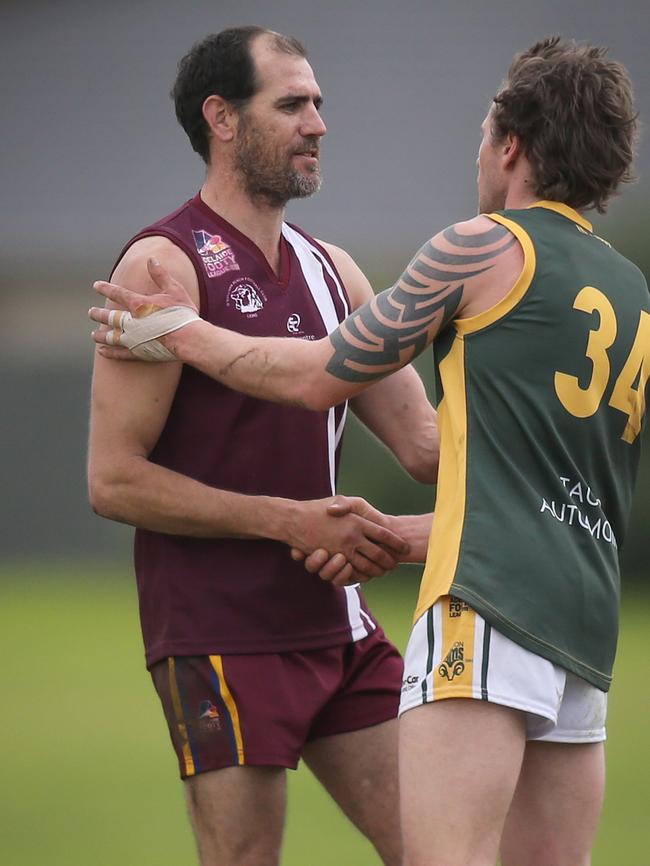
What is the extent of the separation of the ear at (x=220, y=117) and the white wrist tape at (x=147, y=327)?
2.35 ft

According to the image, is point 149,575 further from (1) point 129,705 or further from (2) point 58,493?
(2) point 58,493

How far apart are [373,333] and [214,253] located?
0.78 m

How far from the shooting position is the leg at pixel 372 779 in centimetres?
382

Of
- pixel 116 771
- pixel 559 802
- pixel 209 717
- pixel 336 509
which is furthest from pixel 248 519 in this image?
pixel 116 771

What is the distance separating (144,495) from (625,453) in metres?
1.18

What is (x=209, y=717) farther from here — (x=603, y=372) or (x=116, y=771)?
(x=116, y=771)

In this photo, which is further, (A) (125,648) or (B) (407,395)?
(A) (125,648)

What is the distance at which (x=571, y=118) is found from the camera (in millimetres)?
3146

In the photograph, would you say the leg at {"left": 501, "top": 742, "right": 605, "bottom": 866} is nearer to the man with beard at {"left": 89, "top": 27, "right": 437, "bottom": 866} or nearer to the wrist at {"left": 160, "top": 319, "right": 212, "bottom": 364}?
the man with beard at {"left": 89, "top": 27, "right": 437, "bottom": 866}

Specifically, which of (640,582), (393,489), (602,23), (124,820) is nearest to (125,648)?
(393,489)

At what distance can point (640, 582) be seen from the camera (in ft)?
55.8

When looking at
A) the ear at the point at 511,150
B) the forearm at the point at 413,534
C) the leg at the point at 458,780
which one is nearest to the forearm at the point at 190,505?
the forearm at the point at 413,534

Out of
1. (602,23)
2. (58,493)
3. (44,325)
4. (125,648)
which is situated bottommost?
(125,648)

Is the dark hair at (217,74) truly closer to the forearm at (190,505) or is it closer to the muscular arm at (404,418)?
the muscular arm at (404,418)
